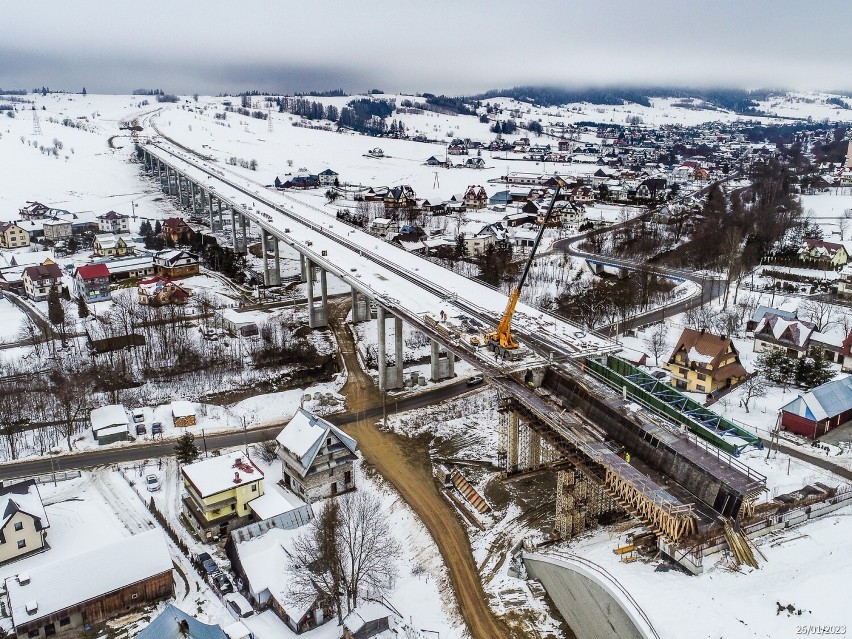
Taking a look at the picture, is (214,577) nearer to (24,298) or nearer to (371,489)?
(371,489)

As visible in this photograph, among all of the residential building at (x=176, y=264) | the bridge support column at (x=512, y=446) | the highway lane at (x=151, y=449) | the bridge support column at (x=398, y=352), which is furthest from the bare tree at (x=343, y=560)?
the residential building at (x=176, y=264)

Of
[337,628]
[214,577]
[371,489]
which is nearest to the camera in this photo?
[337,628]

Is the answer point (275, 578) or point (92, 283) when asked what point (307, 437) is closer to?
point (275, 578)

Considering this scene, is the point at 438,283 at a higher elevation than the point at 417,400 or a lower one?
higher

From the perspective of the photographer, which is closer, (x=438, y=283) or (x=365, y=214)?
(x=438, y=283)

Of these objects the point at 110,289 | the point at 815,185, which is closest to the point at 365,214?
the point at 110,289

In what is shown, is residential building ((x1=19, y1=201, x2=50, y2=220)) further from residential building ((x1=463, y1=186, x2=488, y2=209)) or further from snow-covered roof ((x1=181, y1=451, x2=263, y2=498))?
snow-covered roof ((x1=181, y1=451, x2=263, y2=498))

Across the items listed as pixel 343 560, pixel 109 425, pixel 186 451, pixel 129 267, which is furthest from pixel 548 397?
pixel 129 267
